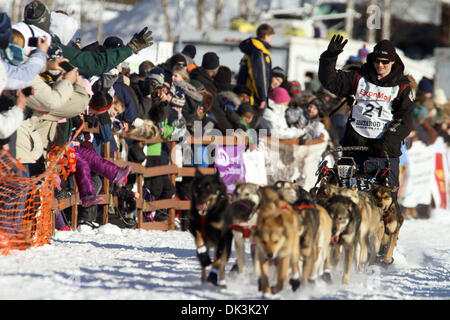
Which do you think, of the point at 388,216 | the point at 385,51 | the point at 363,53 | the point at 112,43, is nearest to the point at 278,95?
the point at 112,43

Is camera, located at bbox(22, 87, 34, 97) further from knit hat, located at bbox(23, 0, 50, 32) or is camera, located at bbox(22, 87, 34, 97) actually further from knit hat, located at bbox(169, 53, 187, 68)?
knit hat, located at bbox(169, 53, 187, 68)

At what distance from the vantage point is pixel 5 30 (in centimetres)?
566

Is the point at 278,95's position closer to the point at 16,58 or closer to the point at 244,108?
the point at 244,108

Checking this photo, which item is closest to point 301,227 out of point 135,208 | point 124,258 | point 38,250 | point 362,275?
point 362,275

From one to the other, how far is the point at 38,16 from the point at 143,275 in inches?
96.5

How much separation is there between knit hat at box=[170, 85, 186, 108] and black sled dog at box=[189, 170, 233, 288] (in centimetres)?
436

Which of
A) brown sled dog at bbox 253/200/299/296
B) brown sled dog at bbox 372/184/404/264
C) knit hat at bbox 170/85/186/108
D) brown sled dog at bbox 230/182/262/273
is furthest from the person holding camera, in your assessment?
knit hat at bbox 170/85/186/108

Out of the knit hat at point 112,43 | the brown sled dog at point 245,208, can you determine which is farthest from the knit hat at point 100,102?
the brown sled dog at point 245,208

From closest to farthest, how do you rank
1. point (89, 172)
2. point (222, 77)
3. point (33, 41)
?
point (33, 41) < point (89, 172) < point (222, 77)

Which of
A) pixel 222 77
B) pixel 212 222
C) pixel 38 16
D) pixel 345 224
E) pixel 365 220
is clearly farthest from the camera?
pixel 222 77

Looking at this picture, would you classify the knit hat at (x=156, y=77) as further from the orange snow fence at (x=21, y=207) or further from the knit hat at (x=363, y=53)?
the knit hat at (x=363, y=53)

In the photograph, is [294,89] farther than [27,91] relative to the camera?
Yes

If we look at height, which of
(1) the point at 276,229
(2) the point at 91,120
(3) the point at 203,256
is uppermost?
(2) the point at 91,120
